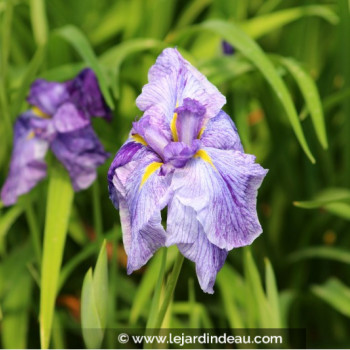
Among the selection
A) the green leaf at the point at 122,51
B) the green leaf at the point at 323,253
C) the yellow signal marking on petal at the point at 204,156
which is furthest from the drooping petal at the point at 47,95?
the green leaf at the point at 323,253

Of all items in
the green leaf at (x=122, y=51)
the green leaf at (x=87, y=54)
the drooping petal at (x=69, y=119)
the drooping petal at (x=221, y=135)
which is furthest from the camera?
the green leaf at (x=122, y=51)

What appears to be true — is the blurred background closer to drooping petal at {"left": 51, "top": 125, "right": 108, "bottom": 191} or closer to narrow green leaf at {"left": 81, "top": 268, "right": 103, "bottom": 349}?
drooping petal at {"left": 51, "top": 125, "right": 108, "bottom": 191}

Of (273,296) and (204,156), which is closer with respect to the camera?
(204,156)

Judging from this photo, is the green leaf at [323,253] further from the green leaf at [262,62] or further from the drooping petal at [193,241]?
the drooping petal at [193,241]

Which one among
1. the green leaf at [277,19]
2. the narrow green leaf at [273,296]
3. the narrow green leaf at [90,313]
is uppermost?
the green leaf at [277,19]

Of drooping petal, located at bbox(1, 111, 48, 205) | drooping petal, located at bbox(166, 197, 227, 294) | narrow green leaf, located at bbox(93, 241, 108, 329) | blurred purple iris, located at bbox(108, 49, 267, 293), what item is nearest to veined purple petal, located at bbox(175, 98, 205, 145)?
blurred purple iris, located at bbox(108, 49, 267, 293)

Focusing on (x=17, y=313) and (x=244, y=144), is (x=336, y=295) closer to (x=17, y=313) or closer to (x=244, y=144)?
(x=244, y=144)

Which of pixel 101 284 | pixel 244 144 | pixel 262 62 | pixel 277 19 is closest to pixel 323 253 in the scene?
pixel 244 144
